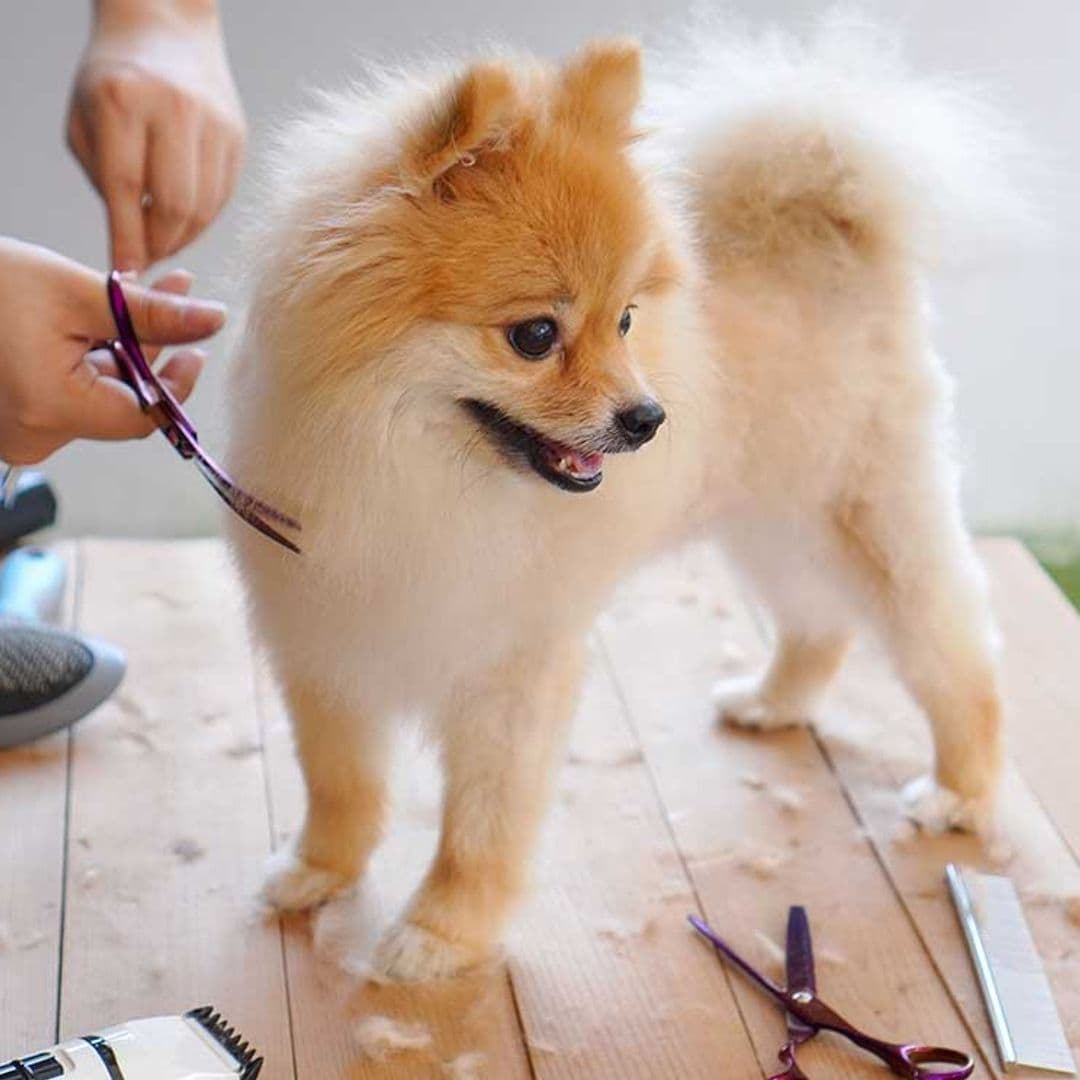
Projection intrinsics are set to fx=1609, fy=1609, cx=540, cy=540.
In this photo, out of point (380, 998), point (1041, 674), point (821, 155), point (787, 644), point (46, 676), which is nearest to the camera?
point (380, 998)

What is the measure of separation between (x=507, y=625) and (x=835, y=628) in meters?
0.65

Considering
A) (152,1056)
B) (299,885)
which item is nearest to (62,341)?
(152,1056)

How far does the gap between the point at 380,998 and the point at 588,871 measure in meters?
0.32

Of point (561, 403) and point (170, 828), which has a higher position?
point (561, 403)

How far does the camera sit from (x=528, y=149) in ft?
4.20

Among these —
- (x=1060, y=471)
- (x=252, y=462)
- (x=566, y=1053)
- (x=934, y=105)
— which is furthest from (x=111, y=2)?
(x=1060, y=471)

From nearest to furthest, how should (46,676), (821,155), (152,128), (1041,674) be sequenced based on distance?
(152,128) < (821,155) < (46,676) < (1041,674)

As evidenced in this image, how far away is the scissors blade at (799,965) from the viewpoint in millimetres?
1497

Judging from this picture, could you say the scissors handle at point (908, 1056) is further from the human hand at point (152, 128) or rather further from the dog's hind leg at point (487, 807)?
the human hand at point (152, 128)

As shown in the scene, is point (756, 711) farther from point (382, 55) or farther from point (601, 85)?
point (382, 55)

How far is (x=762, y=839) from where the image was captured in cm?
183

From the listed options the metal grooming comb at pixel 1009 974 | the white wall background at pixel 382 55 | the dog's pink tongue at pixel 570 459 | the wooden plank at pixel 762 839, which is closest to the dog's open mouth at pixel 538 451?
the dog's pink tongue at pixel 570 459

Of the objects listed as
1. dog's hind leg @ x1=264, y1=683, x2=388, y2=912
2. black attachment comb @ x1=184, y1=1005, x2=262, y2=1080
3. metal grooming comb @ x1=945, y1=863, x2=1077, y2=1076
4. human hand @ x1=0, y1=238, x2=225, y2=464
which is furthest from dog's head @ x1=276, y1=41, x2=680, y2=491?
metal grooming comb @ x1=945, y1=863, x2=1077, y2=1076

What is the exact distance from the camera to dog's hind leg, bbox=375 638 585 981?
1522mm
